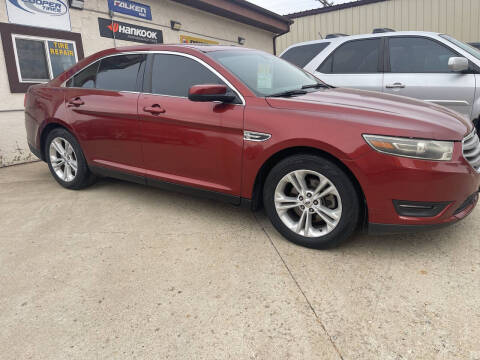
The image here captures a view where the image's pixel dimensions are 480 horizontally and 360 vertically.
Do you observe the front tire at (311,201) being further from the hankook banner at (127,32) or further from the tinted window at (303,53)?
the hankook banner at (127,32)

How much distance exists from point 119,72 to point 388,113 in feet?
8.68

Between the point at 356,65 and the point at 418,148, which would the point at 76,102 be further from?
the point at 356,65

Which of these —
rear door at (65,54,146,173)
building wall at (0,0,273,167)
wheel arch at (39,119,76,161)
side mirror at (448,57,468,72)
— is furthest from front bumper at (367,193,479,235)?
building wall at (0,0,273,167)

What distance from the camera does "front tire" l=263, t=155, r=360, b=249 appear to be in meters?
2.62

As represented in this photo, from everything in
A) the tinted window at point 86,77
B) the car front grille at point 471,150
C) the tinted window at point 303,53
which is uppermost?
the tinted window at point 303,53

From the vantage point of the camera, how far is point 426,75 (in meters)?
4.79

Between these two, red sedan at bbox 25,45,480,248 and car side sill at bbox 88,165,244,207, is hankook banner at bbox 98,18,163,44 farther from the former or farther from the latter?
car side sill at bbox 88,165,244,207

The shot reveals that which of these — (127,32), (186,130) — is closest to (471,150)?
(186,130)

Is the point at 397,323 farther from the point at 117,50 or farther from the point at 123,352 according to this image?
the point at 117,50

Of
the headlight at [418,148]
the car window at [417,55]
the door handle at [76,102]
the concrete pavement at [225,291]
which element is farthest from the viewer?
the car window at [417,55]

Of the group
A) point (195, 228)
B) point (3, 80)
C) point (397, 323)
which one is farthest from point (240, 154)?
point (3, 80)

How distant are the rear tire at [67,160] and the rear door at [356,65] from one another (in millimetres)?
3449

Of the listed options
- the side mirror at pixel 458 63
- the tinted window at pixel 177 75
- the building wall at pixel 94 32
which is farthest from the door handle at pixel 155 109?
the building wall at pixel 94 32

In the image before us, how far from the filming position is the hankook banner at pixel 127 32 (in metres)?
7.36
